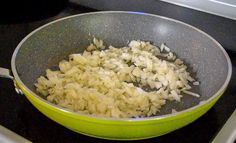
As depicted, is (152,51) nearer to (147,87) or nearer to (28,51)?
(147,87)

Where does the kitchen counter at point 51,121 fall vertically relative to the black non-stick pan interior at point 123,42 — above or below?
below

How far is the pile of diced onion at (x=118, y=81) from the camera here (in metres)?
0.63

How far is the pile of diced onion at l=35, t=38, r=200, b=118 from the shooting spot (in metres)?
0.63

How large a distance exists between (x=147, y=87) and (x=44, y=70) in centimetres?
23

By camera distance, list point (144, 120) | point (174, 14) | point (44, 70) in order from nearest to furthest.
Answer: point (144, 120) → point (44, 70) → point (174, 14)

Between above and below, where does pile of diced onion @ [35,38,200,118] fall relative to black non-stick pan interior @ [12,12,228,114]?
below

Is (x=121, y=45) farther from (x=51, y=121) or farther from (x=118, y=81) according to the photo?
(x=51, y=121)

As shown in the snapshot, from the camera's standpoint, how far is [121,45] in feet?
2.82

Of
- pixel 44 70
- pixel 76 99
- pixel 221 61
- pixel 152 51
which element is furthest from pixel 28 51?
pixel 221 61

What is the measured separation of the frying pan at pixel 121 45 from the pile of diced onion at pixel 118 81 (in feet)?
0.07

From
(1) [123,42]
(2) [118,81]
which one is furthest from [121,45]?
(2) [118,81]

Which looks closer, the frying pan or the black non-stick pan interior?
the frying pan

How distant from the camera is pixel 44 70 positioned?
76 cm

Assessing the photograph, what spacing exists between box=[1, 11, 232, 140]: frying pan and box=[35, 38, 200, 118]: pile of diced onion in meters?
0.02
